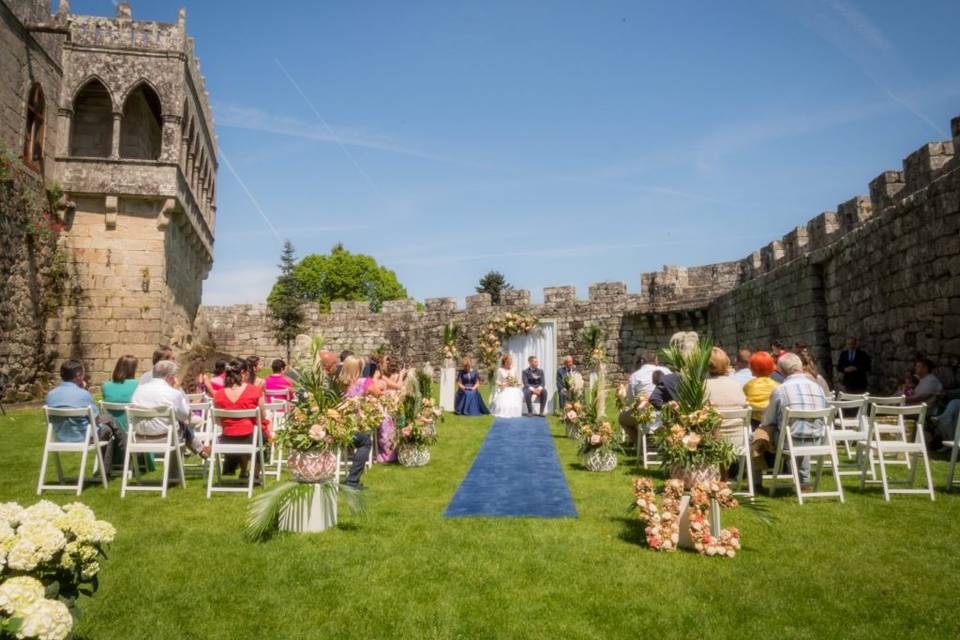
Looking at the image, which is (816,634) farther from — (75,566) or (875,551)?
(75,566)

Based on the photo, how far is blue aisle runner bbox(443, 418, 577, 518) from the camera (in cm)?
588

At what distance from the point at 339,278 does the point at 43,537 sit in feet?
167

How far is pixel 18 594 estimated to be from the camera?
217 centimetres

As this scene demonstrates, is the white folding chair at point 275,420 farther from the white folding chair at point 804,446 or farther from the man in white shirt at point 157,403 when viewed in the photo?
the white folding chair at point 804,446

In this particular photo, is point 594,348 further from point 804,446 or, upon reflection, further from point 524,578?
point 524,578

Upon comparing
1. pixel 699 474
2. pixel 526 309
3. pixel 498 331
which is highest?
pixel 526 309

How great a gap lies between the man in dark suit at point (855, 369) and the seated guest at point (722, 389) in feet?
18.7

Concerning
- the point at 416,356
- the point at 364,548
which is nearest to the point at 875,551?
the point at 364,548

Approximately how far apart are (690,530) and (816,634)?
1.39m

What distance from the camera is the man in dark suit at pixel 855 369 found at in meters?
10.7

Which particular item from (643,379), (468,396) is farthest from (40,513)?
(468,396)

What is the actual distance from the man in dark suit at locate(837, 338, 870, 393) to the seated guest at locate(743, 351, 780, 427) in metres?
4.68

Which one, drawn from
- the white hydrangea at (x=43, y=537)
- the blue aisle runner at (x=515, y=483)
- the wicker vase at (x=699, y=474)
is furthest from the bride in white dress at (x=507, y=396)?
the white hydrangea at (x=43, y=537)

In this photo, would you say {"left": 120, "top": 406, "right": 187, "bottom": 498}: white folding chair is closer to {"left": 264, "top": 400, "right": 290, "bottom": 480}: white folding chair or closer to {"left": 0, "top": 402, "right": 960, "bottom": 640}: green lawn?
{"left": 0, "top": 402, "right": 960, "bottom": 640}: green lawn
